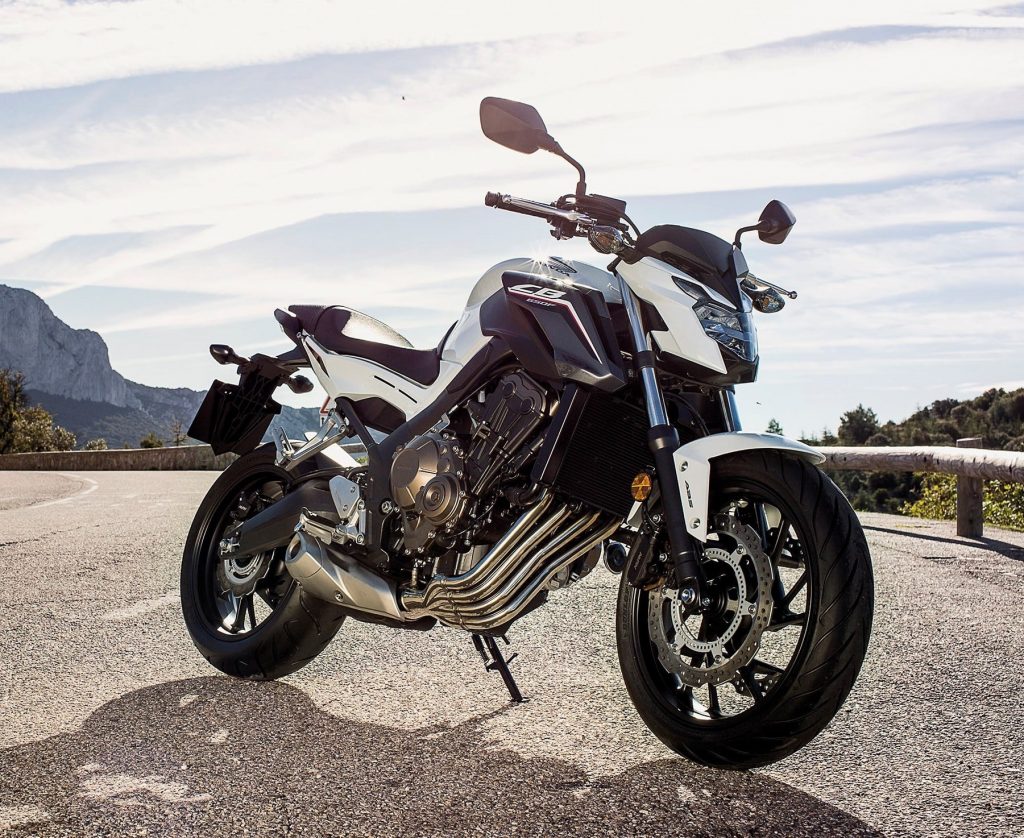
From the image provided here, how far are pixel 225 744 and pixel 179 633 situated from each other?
179 cm

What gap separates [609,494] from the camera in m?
3.50

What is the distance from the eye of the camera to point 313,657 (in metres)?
4.50

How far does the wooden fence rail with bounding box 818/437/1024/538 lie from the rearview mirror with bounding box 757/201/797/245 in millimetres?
5845

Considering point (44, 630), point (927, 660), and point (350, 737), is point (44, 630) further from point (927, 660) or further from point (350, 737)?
point (927, 660)

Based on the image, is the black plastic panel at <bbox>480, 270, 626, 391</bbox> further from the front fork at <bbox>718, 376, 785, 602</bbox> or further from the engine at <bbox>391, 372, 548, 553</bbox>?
the front fork at <bbox>718, 376, 785, 602</bbox>

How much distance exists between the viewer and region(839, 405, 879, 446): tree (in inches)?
2714

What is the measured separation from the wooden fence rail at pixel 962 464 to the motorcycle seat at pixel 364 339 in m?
6.09

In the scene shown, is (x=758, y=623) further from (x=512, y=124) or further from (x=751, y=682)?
(x=512, y=124)

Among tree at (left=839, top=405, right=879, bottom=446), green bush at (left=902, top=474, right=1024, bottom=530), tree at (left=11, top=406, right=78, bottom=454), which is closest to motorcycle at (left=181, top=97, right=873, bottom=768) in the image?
green bush at (left=902, top=474, right=1024, bottom=530)

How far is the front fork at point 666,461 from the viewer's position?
319cm

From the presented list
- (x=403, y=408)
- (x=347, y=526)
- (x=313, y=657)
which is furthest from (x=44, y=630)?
(x=403, y=408)

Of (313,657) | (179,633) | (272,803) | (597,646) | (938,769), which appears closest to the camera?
(272,803)

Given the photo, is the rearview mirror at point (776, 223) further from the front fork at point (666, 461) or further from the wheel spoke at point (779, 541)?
the wheel spoke at point (779, 541)

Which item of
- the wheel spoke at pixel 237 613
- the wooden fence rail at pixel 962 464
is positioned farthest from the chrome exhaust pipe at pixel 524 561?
the wooden fence rail at pixel 962 464
